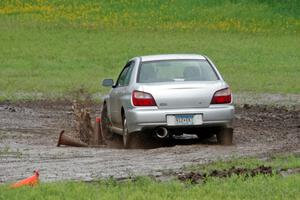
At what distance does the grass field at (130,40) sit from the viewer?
34.2 m

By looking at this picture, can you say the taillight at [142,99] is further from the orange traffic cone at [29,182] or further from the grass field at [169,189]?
the orange traffic cone at [29,182]

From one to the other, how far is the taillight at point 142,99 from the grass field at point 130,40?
1248 cm

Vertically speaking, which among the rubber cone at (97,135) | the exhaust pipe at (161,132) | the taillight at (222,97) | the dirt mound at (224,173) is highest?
the dirt mound at (224,173)

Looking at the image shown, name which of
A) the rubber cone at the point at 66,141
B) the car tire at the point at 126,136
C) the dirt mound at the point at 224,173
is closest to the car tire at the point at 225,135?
the car tire at the point at 126,136

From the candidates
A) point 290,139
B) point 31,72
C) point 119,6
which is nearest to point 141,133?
point 290,139

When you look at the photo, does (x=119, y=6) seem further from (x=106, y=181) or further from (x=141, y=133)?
(x=106, y=181)

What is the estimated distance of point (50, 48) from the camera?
4609 centimetres

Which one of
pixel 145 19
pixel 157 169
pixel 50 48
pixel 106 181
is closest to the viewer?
pixel 106 181

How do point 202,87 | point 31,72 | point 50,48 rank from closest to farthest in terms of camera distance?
point 202,87 < point 31,72 < point 50,48

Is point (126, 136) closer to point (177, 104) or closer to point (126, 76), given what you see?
point (177, 104)

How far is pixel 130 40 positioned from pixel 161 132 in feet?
108

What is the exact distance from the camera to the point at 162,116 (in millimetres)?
16188

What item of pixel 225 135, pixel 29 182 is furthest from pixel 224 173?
pixel 225 135

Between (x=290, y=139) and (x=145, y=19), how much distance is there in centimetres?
4110
